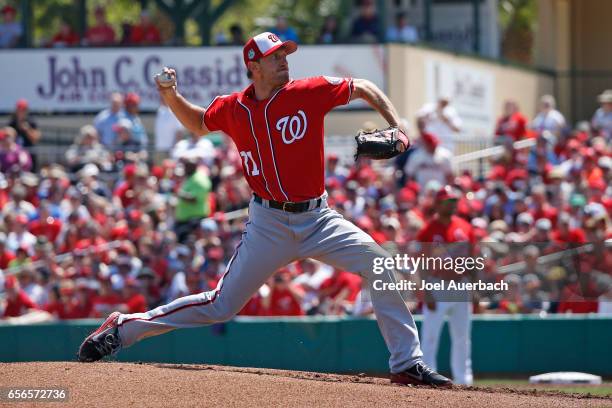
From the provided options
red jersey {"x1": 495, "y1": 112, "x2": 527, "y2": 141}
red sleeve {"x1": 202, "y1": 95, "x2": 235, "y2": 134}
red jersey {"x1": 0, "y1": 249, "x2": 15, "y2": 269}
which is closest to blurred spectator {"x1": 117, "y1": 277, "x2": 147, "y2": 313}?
red jersey {"x1": 0, "y1": 249, "x2": 15, "y2": 269}

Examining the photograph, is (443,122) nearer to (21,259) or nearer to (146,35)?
(146,35)

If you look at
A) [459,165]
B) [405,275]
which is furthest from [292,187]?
[459,165]

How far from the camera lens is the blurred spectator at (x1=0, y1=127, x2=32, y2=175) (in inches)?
653

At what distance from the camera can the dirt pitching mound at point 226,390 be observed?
22.5ft

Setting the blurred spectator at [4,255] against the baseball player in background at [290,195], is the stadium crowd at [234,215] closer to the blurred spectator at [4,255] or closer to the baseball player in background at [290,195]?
the blurred spectator at [4,255]

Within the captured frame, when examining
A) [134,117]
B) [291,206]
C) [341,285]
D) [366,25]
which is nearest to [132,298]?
[341,285]

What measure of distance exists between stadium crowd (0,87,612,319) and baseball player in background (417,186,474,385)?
0.20 m

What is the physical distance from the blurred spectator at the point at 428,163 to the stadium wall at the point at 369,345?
3197 mm

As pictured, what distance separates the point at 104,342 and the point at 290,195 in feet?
5.17

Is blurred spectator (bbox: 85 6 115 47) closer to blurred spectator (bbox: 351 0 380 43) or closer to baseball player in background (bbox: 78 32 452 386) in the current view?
blurred spectator (bbox: 351 0 380 43)

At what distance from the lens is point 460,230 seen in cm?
1141

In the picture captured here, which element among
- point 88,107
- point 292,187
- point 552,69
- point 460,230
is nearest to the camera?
point 292,187

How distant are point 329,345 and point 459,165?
18.5 ft

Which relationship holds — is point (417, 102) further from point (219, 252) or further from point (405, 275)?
point (405, 275)
